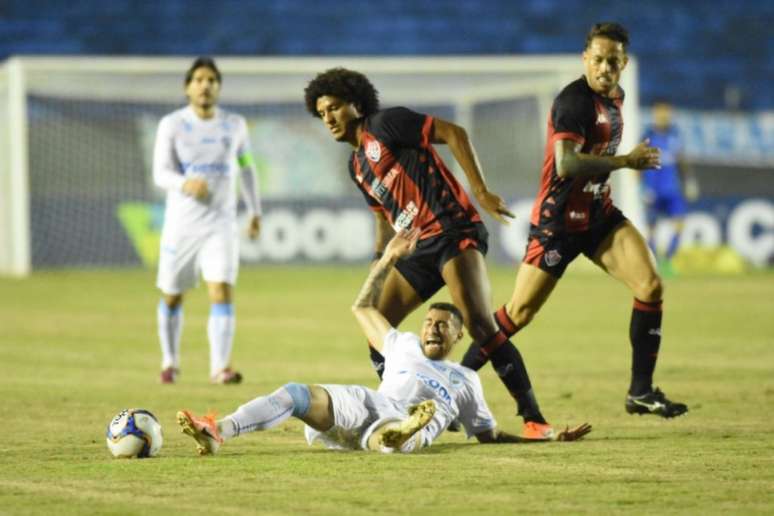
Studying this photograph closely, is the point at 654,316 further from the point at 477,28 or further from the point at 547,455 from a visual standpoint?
the point at 477,28

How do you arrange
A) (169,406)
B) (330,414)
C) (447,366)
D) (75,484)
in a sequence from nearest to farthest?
1. (75,484)
2. (330,414)
3. (447,366)
4. (169,406)

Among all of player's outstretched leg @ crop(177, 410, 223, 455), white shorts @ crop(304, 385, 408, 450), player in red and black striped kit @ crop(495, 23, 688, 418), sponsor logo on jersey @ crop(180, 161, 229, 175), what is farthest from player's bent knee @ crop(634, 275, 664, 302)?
sponsor logo on jersey @ crop(180, 161, 229, 175)

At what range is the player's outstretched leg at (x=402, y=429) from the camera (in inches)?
248

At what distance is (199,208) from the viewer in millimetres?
10820

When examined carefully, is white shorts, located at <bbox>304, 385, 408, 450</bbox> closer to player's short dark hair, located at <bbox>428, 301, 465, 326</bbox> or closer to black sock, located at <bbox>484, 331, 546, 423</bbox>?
player's short dark hair, located at <bbox>428, 301, 465, 326</bbox>

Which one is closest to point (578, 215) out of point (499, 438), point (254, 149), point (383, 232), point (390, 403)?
point (383, 232)

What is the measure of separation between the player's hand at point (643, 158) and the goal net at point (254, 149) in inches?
596

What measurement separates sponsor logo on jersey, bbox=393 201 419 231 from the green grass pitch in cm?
111

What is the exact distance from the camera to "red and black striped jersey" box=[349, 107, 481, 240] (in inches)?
291

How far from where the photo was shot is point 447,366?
23.4 ft

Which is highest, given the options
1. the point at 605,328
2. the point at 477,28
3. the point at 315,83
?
the point at 477,28

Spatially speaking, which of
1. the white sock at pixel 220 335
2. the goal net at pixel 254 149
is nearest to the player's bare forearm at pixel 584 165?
the white sock at pixel 220 335

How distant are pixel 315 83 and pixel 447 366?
1532 millimetres

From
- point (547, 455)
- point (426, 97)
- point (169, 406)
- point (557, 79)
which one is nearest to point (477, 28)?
point (426, 97)
